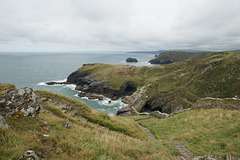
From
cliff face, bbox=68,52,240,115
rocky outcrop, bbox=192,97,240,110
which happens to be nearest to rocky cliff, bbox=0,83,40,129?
rocky outcrop, bbox=192,97,240,110

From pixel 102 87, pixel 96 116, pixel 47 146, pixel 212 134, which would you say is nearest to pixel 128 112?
pixel 96 116

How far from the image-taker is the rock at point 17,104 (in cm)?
756

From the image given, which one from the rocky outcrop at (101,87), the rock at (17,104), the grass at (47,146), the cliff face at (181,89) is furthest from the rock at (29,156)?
the rocky outcrop at (101,87)

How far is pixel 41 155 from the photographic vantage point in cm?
475

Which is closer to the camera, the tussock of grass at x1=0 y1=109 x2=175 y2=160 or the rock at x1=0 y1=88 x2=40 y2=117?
the tussock of grass at x1=0 y1=109 x2=175 y2=160

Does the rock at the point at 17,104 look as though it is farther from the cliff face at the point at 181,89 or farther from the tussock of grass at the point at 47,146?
the cliff face at the point at 181,89

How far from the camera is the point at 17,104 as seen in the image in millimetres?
8219

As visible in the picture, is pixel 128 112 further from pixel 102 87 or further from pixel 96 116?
pixel 102 87

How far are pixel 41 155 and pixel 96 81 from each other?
330 feet

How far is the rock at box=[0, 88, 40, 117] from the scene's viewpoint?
7.56 metres

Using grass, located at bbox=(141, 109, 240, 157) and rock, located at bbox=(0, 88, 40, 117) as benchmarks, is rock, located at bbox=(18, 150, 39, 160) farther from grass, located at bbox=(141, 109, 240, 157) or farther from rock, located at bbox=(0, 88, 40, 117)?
grass, located at bbox=(141, 109, 240, 157)

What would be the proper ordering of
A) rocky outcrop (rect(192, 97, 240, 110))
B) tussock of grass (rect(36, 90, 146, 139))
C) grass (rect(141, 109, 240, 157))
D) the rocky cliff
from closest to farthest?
the rocky cliff
grass (rect(141, 109, 240, 157))
tussock of grass (rect(36, 90, 146, 139))
rocky outcrop (rect(192, 97, 240, 110))

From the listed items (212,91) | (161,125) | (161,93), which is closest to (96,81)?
(161,93)

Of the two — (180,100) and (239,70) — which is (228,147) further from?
(239,70)
